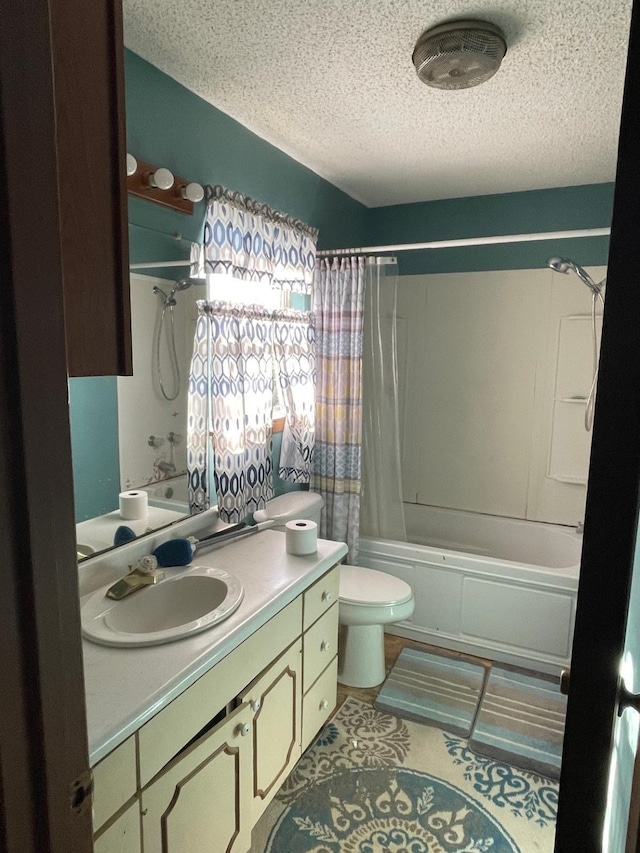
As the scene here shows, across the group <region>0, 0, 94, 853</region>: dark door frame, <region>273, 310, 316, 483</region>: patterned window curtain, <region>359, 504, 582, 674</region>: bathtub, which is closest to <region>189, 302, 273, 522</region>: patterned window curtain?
<region>273, 310, 316, 483</region>: patterned window curtain

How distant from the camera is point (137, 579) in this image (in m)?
1.67

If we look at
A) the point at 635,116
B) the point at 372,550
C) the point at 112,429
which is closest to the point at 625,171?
the point at 635,116

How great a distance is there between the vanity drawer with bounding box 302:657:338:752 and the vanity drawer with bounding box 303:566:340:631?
279 mm

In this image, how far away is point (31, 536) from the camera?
1.88 feet

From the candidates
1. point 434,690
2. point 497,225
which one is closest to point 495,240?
point 497,225

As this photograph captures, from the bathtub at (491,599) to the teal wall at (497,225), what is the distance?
1734 mm

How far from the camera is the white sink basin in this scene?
1393 millimetres

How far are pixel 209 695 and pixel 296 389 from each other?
157 cm

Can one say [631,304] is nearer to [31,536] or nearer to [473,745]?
[31,536]

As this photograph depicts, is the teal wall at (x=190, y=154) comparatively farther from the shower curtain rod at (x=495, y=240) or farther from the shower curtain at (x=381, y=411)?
the shower curtain at (x=381, y=411)

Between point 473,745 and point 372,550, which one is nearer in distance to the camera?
point 473,745

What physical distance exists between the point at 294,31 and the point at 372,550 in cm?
239

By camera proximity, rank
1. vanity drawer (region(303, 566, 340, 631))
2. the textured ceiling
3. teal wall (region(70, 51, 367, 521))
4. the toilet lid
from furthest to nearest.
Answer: the toilet lid, vanity drawer (region(303, 566, 340, 631)), teal wall (region(70, 51, 367, 521)), the textured ceiling

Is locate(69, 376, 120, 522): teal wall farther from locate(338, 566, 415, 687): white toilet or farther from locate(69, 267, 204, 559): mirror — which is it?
locate(338, 566, 415, 687): white toilet
